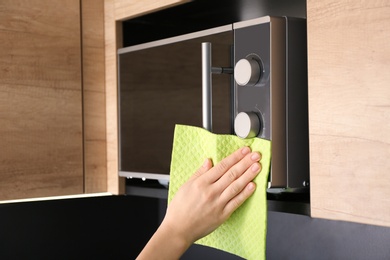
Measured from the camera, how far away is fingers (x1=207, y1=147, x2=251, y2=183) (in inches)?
38.2

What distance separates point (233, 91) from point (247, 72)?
7 cm

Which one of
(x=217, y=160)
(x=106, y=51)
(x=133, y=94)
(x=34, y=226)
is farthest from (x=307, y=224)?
(x=34, y=226)

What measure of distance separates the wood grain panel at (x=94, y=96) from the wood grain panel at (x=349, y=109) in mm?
549

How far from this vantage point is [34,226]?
1495 mm

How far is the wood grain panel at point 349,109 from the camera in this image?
2.72 feet

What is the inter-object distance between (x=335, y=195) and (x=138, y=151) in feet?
1.57

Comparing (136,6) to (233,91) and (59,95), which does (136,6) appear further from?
(233,91)

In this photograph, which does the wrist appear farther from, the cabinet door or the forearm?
the cabinet door

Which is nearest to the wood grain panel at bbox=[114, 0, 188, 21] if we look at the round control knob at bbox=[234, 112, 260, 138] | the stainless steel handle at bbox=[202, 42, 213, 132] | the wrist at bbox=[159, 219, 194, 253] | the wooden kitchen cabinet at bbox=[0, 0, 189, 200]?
the wooden kitchen cabinet at bbox=[0, 0, 189, 200]

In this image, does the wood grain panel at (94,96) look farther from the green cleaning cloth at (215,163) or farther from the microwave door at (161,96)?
the green cleaning cloth at (215,163)

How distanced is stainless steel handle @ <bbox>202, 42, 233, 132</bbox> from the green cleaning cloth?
0.7 inches

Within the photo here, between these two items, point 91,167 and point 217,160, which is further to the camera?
point 91,167

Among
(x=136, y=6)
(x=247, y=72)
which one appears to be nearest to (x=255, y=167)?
(x=247, y=72)

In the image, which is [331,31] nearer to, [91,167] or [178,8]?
[178,8]
